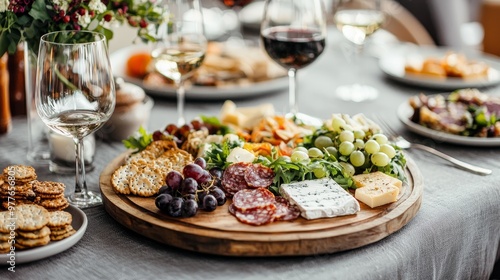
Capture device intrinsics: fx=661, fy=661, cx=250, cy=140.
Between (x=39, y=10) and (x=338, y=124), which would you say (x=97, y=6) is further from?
(x=338, y=124)

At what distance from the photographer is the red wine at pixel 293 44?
1.77m

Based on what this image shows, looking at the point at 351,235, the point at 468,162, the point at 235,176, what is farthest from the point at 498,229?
the point at 235,176

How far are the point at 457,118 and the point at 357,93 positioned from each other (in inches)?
17.2

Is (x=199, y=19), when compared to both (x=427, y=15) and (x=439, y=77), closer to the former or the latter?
(x=439, y=77)

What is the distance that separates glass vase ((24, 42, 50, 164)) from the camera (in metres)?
1.66

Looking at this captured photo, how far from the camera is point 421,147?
1720 millimetres

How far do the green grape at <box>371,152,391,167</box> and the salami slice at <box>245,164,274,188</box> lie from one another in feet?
0.73

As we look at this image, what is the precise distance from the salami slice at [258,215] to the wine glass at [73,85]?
337 millimetres

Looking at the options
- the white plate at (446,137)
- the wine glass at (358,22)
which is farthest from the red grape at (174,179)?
the wine glass at (358,22)

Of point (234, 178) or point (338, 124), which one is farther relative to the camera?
point (338, 124)

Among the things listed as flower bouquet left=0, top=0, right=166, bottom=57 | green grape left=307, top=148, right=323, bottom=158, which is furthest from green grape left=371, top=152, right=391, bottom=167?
flower bouquet left=0, top=0, right=166, bottom=57

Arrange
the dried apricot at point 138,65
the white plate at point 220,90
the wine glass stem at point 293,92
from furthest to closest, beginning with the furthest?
the dried apricot at point 138,65 → the white plate at point 220,90 → the wine glass stem at point 293,92

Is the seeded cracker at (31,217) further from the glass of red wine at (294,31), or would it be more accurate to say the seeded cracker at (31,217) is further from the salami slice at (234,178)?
the glass of red wine at (294,31)

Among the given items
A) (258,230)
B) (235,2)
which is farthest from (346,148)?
(235,2)
